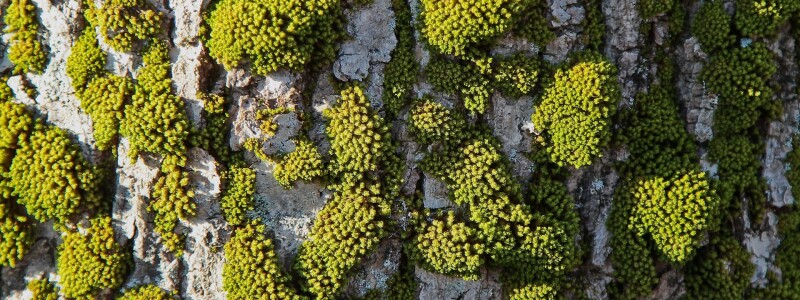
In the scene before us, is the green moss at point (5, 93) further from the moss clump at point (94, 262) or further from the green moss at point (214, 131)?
the green moss at point (214, 131)

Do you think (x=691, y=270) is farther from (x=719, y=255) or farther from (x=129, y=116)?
(x=129, y=116)

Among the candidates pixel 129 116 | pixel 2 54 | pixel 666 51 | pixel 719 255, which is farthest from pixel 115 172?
pixel 719 255

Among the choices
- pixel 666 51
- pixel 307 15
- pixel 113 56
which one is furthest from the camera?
pixel 666 51

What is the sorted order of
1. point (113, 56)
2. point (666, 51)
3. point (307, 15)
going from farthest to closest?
1. point (666, 51)
2. point (113, 56)
3. point (307, 15)

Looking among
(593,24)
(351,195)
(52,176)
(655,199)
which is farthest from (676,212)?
(52,176)

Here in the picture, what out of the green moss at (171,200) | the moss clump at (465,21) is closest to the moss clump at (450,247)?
the moss clump at (465,21)

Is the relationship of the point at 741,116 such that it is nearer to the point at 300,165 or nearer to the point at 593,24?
the point at 593,24

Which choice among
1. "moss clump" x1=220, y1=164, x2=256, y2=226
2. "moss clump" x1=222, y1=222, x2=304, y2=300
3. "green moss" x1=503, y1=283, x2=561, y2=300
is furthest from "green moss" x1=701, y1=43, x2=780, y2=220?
"moss clump" x1=220, y1=164, x2=256, y2=226
